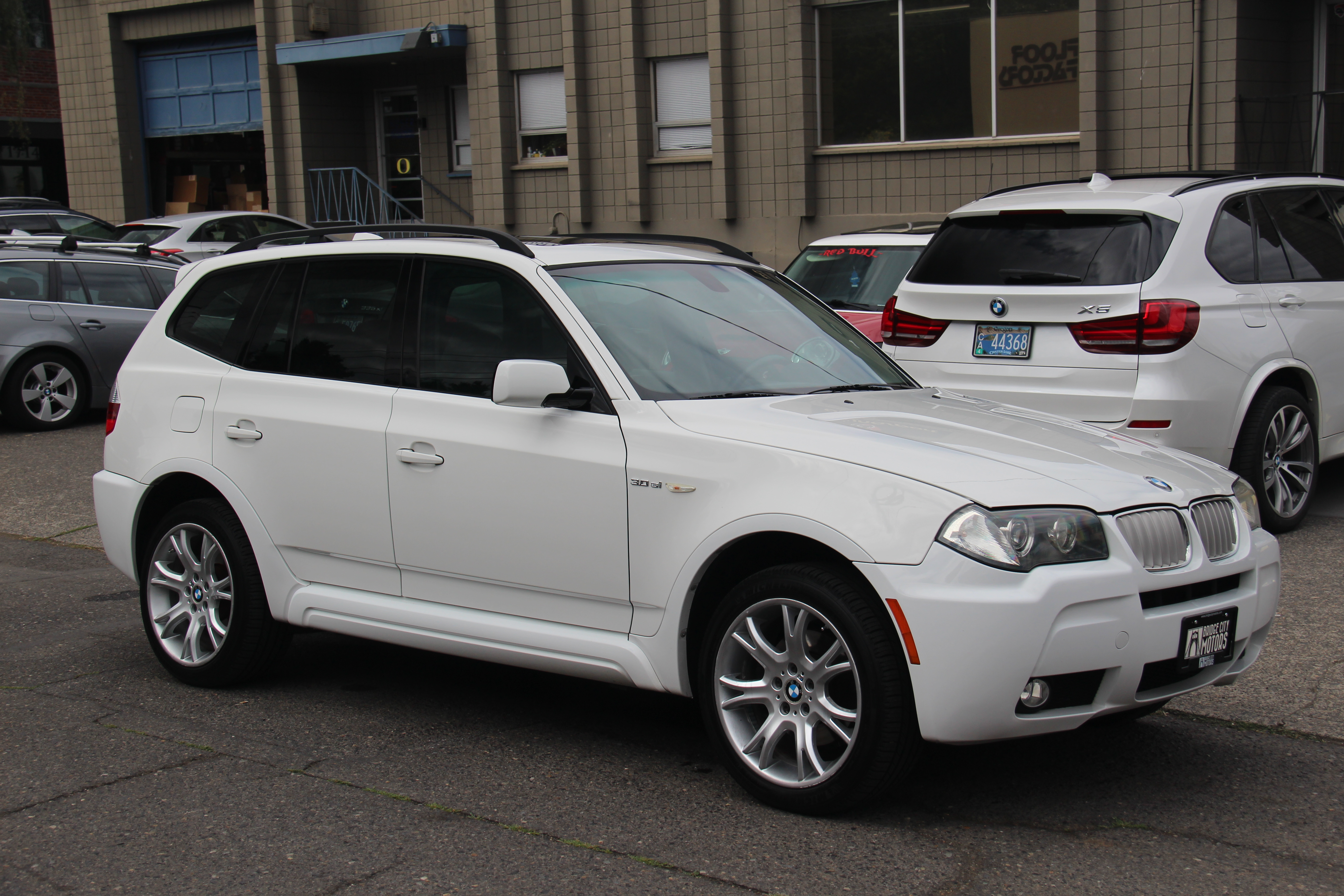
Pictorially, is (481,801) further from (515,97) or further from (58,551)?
(515,97)

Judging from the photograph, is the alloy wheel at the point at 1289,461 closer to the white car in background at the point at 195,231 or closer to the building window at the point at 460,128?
the white car in background at the point at 195,231

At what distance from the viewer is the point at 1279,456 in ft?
26.2

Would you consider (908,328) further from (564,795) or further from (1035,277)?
(564,795)

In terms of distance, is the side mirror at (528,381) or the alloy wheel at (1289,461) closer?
the side mirror at (528,381)

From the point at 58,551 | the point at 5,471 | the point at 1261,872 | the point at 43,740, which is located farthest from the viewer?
the point at 5,471

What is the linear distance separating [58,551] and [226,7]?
19.5 metres

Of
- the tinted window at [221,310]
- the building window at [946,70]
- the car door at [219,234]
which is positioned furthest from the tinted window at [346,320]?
the car door at [219,234]

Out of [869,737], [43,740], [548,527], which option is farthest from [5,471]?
[869,737]

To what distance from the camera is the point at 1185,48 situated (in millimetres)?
15062

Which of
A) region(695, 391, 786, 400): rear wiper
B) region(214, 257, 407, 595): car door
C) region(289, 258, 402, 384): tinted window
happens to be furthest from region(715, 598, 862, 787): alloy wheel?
region(289, 258, 402, 384): tinted window

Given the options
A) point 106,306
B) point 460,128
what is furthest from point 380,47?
point 106,306

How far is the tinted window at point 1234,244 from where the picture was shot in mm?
7762

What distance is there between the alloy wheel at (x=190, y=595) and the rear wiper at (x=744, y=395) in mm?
2158

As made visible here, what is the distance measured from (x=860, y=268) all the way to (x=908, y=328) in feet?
8.03
